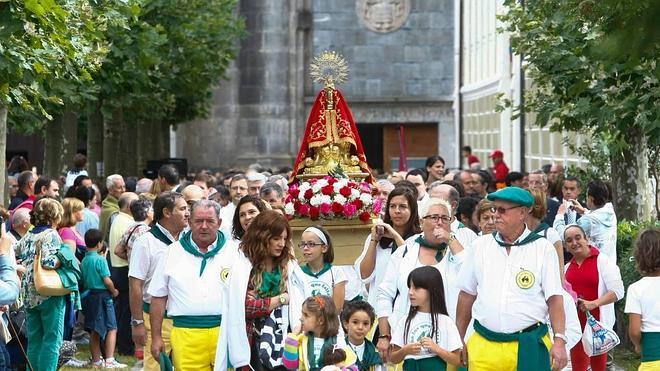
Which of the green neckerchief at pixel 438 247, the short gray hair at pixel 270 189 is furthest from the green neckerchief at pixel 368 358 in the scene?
the short gray hair at pixel 270 189

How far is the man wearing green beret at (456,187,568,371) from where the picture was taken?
1038cm

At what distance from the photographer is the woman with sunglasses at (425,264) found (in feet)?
37.5

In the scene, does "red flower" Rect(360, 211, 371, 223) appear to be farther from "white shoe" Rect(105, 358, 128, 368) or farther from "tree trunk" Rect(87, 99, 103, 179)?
"tree trunk" Rect(87, 99, 103, 179)

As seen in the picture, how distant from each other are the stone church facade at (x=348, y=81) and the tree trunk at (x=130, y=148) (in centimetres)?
1373

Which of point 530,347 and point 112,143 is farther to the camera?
point 112,143

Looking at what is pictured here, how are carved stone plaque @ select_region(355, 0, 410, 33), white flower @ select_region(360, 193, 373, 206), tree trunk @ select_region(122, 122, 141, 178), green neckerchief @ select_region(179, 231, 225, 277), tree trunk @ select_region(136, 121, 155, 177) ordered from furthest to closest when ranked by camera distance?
1. carved stone plaque @ select_region(355, 0, 410, 33)
2. tree trunk @ select_region(136, 121, 155, 177)
3. tree trunk @ select_region(122, 122, 141, 178)
4. white flower @ select_region(360, 193, 373, 206)
5. green neckerchief @ select_region(179, 231, 225, 277)

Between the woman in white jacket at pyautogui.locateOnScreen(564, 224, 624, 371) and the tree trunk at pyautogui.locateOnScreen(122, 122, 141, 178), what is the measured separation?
23.9 m

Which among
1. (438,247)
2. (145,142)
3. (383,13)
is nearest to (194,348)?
(438,247)

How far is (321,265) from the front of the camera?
474 inches

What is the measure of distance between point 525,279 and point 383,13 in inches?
1798

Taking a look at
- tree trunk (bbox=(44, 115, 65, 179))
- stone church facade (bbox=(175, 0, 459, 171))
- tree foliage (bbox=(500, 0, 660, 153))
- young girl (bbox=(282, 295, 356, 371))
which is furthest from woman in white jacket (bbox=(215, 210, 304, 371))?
stone church facade (bbox=(175, 0, 459, 171))

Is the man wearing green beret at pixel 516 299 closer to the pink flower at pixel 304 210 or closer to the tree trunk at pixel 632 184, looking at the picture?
the pink flower at pixel 304 210

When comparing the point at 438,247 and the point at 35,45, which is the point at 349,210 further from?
the point at 438,247

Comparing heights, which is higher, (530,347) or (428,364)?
(530,347)
